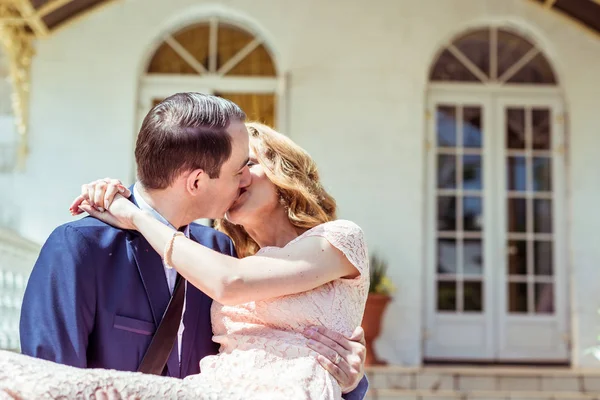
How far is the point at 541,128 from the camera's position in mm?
8188

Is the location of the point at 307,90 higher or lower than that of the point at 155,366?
higher

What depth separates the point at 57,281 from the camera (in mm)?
1718

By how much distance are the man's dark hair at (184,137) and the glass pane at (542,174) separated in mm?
6680

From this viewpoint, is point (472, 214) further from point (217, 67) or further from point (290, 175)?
point (290, 175)

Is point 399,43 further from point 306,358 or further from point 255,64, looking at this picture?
point 306,358

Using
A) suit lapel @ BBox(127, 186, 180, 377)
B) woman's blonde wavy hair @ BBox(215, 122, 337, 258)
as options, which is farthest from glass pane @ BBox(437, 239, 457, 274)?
suit lapel @ BBox(127, 186, 180, 377)

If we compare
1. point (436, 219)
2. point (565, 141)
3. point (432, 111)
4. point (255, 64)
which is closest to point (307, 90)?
point (255, 64)

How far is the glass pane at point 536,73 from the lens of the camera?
8.20 meters

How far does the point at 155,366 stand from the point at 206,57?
6561 mm

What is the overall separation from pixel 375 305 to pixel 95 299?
5.82m

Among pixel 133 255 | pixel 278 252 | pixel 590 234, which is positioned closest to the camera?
pixel 133 255

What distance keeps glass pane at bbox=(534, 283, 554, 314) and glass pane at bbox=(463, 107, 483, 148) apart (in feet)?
4.72

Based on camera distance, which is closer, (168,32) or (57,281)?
(57,281)

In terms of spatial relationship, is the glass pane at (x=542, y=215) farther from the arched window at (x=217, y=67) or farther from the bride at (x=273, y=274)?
the bride at (x=273, y=274)
